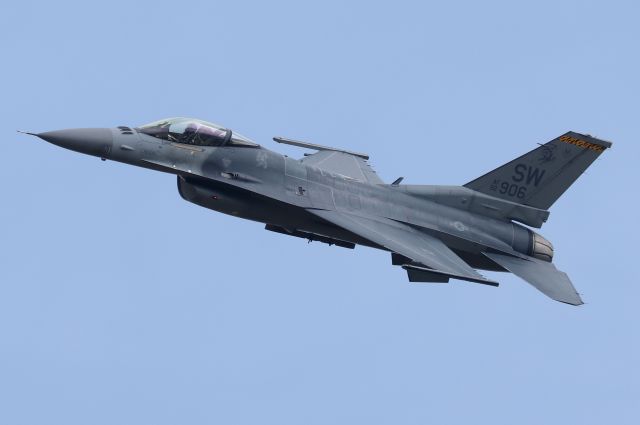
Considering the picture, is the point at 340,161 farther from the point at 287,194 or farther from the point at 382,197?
the point at 287,194

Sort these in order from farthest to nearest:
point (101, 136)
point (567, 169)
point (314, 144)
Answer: point (314, 144), point (567, 169), point (101, 136)

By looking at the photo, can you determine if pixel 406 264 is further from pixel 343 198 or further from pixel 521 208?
pixel 521 208

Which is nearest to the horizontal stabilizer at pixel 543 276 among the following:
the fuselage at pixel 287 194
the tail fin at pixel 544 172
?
the fuselage at pixel 287 194

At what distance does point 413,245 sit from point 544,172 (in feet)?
15.7

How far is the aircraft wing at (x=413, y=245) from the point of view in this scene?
2806 centimetres

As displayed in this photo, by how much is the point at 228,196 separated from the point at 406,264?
4470mm

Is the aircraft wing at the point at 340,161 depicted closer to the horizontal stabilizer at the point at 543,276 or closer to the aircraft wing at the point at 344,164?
the aircraft wing at the point at 344,164

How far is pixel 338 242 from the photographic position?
99.4 ft

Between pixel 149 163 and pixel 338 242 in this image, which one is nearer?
pixel 149 163

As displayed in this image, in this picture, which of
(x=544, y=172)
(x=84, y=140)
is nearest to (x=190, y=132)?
(x=84, y=140)

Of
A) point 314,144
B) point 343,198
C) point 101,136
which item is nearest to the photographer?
point 101,136

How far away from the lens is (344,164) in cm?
3441

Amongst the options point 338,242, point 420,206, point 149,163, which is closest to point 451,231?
point 420,206

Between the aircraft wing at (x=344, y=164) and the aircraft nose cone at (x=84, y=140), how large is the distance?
301 inches
